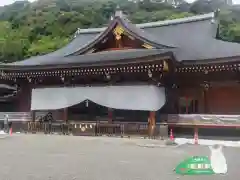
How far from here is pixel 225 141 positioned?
1548 cm

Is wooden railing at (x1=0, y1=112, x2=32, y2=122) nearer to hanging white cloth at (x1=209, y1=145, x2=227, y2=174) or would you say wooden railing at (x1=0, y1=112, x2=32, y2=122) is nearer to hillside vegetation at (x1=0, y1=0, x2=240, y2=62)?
hanging white cloth at (x1=209, y1=145, x2=227, y2=174)

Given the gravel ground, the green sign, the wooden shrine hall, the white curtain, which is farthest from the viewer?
the white curtain

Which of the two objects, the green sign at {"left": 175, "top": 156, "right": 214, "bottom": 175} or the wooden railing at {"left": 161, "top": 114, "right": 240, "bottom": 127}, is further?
the wooden railing at {"left": 161, "top": 114, "right": 240, "bottom": 127}

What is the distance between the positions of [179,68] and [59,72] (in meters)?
6.55

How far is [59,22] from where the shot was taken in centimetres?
6456

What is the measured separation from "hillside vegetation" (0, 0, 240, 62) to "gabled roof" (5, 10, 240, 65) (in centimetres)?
2199

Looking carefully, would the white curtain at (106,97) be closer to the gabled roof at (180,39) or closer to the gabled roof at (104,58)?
the gabled roof at (104,58)

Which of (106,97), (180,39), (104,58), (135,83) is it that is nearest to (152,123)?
(135,83)

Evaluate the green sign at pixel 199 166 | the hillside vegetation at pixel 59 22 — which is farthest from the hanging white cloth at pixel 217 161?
the hillside vegetation at pixel 59 22

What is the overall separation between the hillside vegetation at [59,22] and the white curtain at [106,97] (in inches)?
1187

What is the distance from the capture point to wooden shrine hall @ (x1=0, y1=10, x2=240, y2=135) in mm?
16375

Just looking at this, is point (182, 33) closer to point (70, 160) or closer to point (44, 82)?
point (44, 82)

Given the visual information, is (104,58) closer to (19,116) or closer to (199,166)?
(19,116)

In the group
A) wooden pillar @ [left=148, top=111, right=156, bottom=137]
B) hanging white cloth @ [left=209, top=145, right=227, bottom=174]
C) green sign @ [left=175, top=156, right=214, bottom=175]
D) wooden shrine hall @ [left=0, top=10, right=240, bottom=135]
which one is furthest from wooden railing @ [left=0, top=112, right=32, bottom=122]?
hanging white cloth @ [left=209, top=145, right=227, bottom=174]
